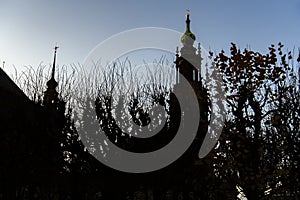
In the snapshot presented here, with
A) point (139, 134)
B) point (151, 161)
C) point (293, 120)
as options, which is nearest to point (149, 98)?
point (139, 134)

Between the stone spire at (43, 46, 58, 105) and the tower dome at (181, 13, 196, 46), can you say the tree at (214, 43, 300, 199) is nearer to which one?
the stone spire at (43, 46, 58, 105)

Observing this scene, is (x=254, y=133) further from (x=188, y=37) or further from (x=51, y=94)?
(x=188, y=37)

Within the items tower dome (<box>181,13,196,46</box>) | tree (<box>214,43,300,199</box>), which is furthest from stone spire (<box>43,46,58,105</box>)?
tower dome (<box>181,13,196,46</box>)

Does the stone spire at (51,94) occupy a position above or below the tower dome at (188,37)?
below

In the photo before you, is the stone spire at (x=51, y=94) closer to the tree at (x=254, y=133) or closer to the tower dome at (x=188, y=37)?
the tree at (x=254, y=133)

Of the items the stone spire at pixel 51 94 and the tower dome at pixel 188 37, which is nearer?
the stone spire at pixel 51 94

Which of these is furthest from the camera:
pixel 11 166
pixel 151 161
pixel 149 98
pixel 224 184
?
pixel 149 98

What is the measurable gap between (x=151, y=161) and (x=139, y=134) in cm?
131

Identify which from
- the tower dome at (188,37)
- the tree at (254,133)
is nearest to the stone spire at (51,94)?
the tree at (254,133)

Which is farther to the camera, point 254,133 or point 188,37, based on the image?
point 188,37

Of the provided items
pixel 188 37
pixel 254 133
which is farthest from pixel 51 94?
pixel 188 37

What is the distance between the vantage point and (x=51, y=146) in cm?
1262

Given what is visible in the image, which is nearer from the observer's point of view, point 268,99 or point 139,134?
point 268,99

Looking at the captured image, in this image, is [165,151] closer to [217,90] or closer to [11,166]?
[217,90]
